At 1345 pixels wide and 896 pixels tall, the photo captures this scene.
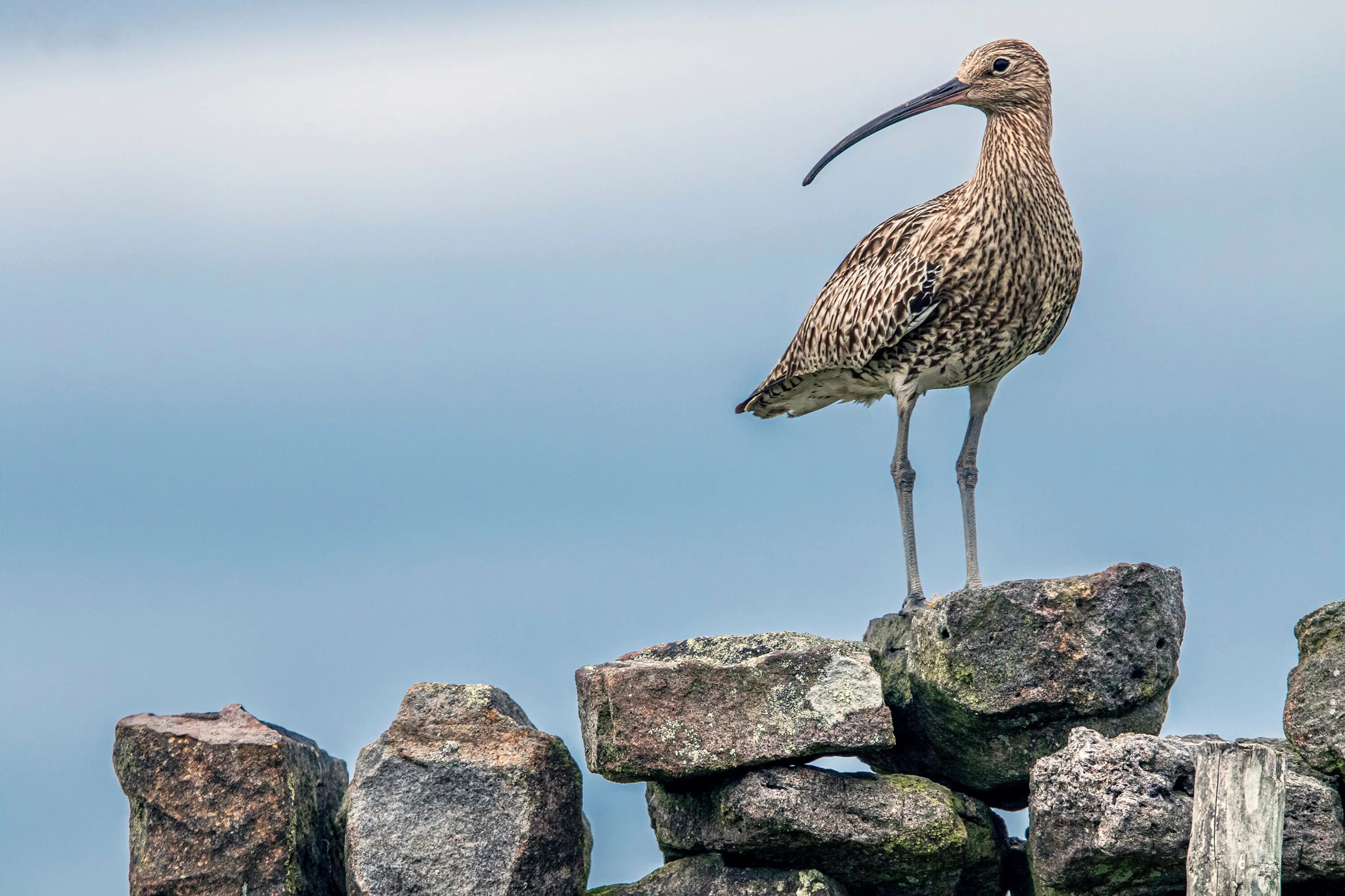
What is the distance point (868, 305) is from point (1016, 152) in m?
1.64

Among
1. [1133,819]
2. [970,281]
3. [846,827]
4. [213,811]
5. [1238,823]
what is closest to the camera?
[1238,823]

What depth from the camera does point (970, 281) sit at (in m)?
12.0

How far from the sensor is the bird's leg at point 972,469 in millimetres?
12352

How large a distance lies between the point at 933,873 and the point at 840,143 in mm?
6374

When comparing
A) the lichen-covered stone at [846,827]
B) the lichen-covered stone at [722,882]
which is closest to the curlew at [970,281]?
the lichen-covered stone at [846,827]

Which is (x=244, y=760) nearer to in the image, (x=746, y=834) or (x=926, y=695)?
(x=746, y=834)

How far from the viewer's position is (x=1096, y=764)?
9.01 meters

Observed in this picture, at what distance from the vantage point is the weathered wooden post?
841cm

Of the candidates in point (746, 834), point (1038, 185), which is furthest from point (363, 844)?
point (1038, 185)

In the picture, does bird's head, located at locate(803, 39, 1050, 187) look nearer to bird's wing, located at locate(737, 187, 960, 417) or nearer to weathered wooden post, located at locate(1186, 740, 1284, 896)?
bird's wing, located at locate(737, 187, 960, 417)

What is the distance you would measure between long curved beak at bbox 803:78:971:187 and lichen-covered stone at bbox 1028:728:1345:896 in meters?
5.63

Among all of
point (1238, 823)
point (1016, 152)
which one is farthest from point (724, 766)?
→ point (1016, 152)

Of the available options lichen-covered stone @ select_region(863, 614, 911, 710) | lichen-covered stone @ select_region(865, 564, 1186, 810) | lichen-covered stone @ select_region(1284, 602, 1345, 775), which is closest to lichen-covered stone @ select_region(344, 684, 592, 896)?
lichen-covered stone @ select_region(863, 614, 911, 710)

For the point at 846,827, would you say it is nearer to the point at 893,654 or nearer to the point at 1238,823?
the point at 893,654
